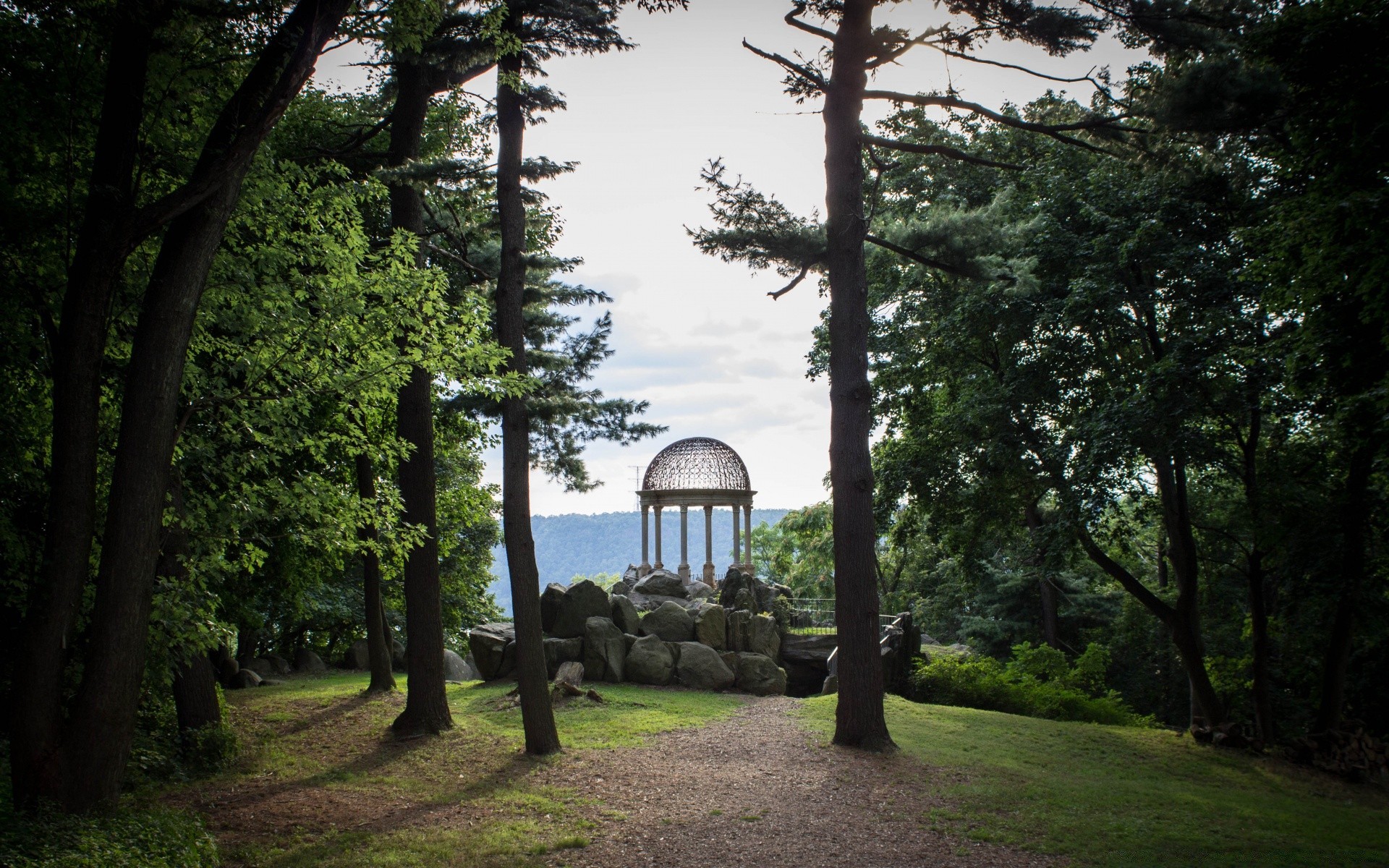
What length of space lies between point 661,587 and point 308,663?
7860 millimetres

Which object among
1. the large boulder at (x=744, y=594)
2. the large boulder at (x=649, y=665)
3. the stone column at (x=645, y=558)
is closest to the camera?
the large boulder at (x=649, y=665)

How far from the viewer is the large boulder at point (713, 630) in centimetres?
1515

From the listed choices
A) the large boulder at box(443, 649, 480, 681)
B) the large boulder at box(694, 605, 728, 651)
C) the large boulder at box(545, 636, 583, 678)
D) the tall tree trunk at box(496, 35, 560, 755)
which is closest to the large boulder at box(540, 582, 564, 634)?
the large boulder at box(545, 636, 583, 678)

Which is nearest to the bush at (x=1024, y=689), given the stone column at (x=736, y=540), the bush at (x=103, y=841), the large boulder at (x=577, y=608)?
the large boulder at (x=577, y=608)

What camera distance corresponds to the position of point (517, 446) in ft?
30.1

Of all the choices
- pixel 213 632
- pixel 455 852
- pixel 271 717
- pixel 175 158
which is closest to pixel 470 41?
pixel 175 158

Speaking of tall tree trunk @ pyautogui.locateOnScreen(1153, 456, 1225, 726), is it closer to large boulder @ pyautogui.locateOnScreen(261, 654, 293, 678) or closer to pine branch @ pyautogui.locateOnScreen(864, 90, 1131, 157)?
pine branch @ pyautogui.locateOnScreen(864, 90, 1131, 157)

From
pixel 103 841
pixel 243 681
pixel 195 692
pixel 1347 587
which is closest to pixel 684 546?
pixel 243 681

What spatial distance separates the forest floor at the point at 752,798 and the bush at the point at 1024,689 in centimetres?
264

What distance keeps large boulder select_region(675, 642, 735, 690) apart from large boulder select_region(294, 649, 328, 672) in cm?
826

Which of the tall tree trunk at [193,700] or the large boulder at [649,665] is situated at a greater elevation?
the tall tree trunk at [193,700]

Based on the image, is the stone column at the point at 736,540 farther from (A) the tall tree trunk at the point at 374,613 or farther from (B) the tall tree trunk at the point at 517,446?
(B) the tall tree trunk at the point at 517,446

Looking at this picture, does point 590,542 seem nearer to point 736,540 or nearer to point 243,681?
point 736,540

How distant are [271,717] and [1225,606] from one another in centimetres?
1873
